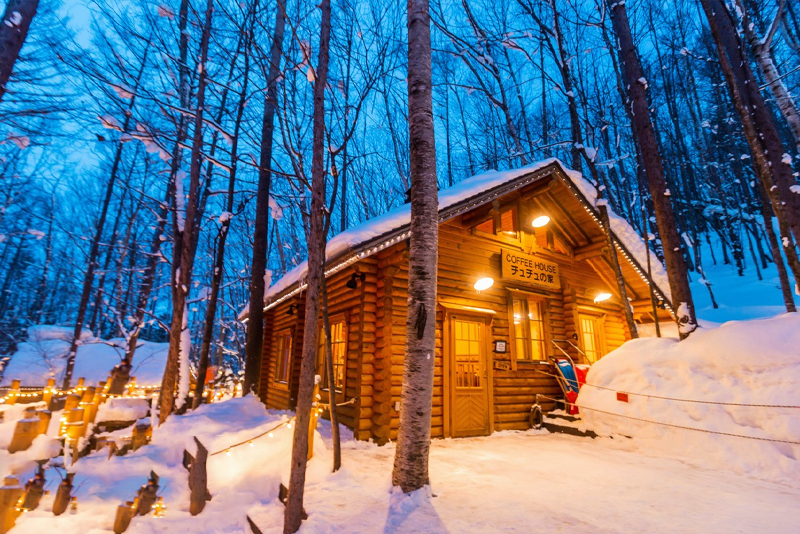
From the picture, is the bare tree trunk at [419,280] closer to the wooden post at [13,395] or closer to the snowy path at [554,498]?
the snowy path at [554,498]

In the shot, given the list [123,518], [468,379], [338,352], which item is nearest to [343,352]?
[338,352]

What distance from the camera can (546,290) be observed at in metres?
9.79

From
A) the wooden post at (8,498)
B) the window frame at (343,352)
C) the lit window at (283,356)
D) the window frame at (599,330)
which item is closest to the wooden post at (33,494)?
the wooden post at (8,498)

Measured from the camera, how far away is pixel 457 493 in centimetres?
415

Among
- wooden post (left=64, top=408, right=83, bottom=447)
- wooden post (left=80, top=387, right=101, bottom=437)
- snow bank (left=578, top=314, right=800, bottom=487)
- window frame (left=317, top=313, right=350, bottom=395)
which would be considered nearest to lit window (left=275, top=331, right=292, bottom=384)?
window frame (left=317, top=313, right=350, bottom=395)

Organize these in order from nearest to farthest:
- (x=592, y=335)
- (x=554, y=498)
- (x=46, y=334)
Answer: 1. (x=554, y=498)
2. (x=592, y=335)
3. (x=46, y=334)

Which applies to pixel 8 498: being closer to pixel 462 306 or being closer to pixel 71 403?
pixel 71 403

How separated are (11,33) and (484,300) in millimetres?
9892

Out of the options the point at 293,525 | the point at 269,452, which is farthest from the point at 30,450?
the point at 293,525

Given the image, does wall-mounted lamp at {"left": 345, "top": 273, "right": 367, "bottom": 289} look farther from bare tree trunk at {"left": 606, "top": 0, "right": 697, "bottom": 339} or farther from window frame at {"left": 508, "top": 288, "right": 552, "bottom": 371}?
bare tree trunk at {"left": 606, "top": 0, "right": 697, "bottom": 339}

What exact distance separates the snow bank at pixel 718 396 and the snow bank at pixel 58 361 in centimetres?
1883

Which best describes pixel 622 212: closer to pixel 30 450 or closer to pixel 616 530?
pixel 616 530

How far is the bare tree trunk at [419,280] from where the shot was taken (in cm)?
393

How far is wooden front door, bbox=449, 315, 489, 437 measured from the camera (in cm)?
763
